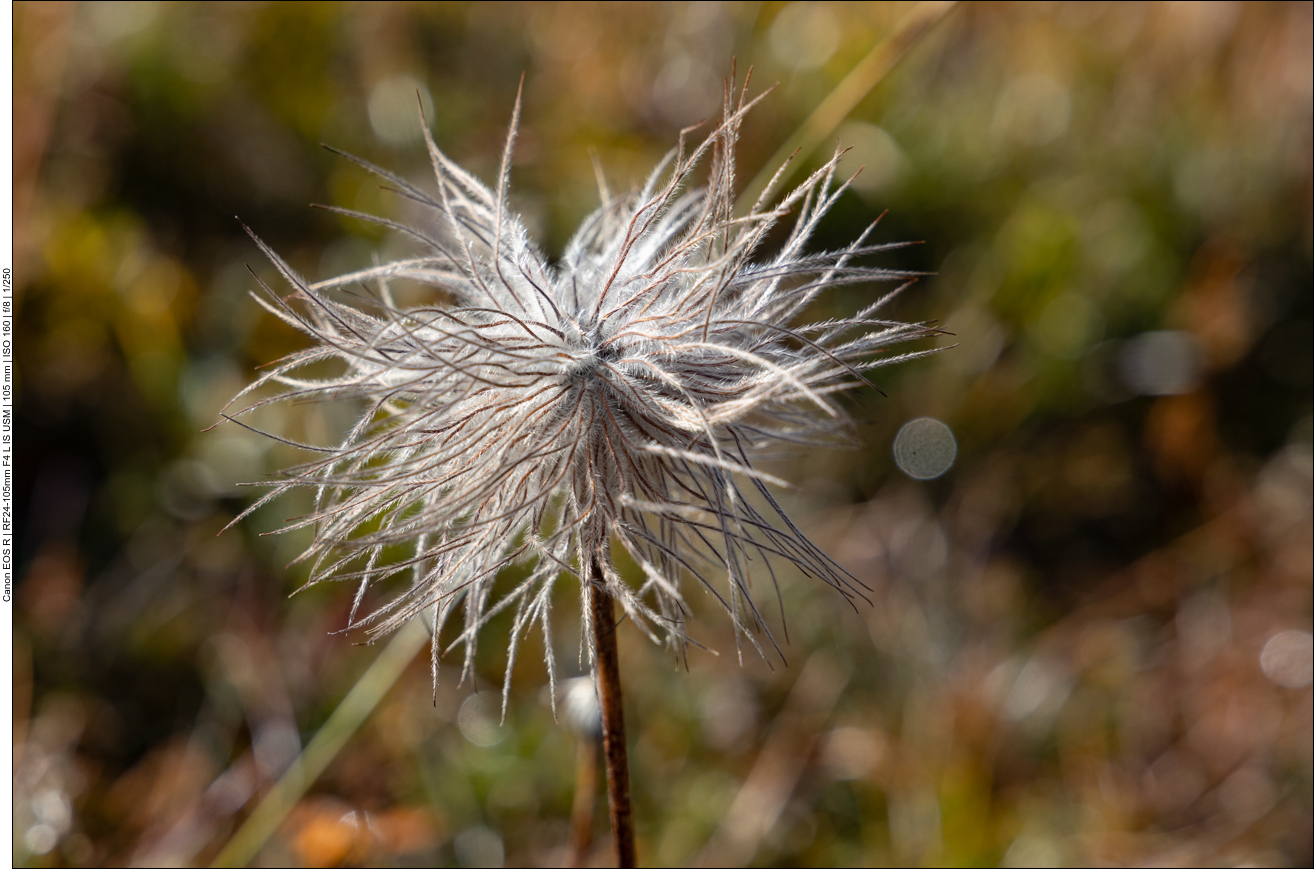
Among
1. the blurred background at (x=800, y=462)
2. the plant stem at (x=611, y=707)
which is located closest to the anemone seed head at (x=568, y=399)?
the plant stem at (x=611, y=707)

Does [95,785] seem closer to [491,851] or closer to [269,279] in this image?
[491,851]

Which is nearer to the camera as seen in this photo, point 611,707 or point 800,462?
point 611,707

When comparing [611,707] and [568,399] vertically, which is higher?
[568,399]

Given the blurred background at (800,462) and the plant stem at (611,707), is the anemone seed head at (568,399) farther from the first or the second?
the blurred background at (800,462)

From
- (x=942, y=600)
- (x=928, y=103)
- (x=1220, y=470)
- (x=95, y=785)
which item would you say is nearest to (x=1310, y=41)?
(x=928, y=103)

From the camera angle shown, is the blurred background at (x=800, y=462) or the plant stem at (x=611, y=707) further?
the blurred background at (x=800, y=462)

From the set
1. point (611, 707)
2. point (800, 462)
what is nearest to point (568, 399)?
point (611, 707)

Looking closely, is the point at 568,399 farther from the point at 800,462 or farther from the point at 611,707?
the point at 800,462
